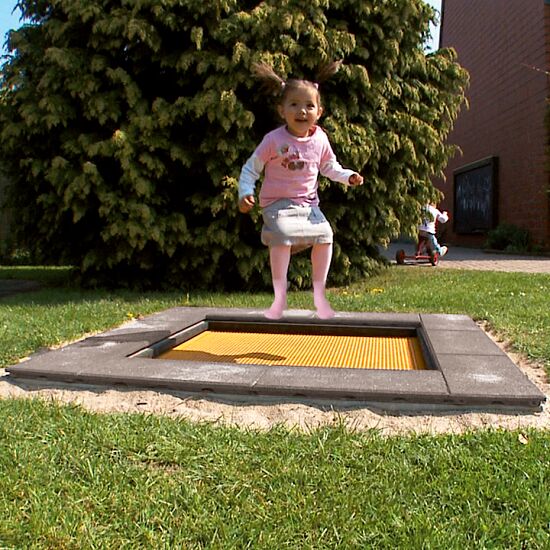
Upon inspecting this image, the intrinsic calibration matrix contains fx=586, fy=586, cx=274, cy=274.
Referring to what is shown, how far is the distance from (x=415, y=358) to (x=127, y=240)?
13.9ft

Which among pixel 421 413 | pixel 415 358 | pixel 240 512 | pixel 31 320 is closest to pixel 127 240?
pixel 31 320

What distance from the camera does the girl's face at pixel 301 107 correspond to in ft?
11.3

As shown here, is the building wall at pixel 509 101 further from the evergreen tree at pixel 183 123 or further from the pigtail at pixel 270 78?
the pigtail at pixel 270 78

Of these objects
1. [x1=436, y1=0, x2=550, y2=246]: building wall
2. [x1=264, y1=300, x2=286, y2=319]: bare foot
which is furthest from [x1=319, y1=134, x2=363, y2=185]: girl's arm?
[x1=436, y1=0, x2=550, y2=246]: building wall

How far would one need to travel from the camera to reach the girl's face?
3441mm

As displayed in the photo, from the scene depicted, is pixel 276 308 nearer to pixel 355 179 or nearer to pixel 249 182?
pixel 249 182

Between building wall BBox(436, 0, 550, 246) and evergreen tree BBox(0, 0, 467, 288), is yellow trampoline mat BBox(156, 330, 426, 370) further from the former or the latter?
building wall BBox(436, 0, 550, 246)

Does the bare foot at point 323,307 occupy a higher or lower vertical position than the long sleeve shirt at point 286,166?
lower

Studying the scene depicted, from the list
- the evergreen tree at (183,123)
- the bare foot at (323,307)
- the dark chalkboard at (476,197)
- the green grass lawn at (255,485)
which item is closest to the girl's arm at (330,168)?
the bare foot at (323,307)

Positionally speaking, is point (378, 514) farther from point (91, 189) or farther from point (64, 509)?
point (91, 189)

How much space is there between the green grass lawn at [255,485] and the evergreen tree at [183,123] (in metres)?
4.42

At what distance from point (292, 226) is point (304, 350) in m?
0.96

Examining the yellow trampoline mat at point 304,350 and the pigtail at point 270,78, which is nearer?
the pigtail at point 270,78

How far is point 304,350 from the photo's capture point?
409cm
